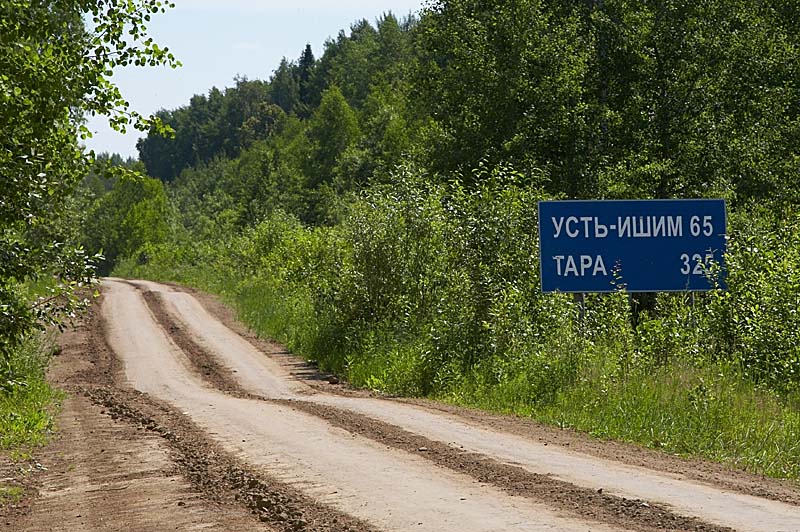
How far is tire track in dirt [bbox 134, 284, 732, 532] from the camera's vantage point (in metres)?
8.19

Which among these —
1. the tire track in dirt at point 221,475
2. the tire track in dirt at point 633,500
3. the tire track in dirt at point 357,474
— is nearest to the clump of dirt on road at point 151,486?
the tire track in dirt at point 221,475

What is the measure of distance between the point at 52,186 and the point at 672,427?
7843mm

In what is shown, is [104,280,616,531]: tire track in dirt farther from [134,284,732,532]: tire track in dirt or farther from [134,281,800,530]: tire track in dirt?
[134,281,800,530]: tire track in dirt

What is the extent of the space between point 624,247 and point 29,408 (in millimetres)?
10393

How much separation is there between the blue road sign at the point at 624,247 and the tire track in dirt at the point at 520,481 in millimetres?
4878

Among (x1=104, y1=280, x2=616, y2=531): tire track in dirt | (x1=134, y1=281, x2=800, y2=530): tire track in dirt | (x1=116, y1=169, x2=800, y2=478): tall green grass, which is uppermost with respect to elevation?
(x1=116, y1=169, x2=800, y2=478): tall green grass

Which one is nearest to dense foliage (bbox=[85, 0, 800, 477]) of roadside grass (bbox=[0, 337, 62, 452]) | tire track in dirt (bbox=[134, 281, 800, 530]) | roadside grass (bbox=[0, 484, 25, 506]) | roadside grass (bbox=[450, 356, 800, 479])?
roadside grass (bbox=[450, 356, 800, 479])

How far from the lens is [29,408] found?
1745 cm

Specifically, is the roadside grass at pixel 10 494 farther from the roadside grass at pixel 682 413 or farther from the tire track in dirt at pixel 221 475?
the roadside grass at pixel 682 413

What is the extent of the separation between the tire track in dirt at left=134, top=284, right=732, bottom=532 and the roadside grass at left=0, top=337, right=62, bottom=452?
3.86m

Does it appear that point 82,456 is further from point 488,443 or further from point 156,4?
point 156,4

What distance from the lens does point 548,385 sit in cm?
1627

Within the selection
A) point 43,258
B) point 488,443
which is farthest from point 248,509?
point 488,443

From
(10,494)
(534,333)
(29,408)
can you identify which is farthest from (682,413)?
(29,408)
